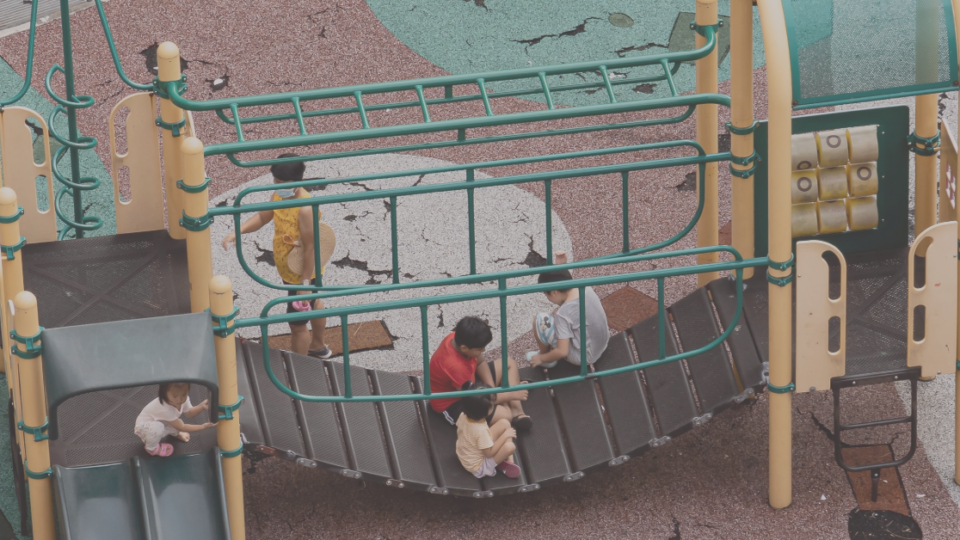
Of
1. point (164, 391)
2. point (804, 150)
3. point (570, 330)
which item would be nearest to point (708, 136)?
point (804, 150)

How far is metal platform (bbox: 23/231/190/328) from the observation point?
6559mm

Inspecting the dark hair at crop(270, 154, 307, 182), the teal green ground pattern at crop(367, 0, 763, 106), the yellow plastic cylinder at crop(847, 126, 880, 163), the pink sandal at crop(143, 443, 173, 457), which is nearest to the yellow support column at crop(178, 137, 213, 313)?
the pink sandal at crop(143, 443, 173, 457)

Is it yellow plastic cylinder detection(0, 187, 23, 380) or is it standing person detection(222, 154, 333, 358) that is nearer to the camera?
yellow plastic cylinder detection(0, 187, 23, 380)

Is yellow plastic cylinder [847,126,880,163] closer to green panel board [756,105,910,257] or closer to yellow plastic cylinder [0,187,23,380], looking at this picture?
green panel board [756,105,910,257]

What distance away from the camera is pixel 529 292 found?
6188 mm

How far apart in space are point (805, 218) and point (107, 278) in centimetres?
342

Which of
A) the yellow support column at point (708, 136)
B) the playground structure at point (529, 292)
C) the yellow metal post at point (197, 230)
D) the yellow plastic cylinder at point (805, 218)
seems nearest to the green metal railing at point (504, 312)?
the playground structure at point (529, 292)

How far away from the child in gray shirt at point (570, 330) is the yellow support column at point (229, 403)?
1.69 m

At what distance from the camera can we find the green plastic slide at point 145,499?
571cm

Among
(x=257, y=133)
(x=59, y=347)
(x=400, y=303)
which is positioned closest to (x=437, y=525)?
(x=400, y=303)

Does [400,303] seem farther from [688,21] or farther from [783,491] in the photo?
[688,21]

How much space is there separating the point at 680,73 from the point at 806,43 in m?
3.79

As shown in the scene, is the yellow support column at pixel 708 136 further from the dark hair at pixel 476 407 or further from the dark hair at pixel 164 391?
the dark hair at pixel 164 391

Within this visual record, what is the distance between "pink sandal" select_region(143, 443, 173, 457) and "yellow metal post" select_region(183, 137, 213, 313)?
23.9 inches
